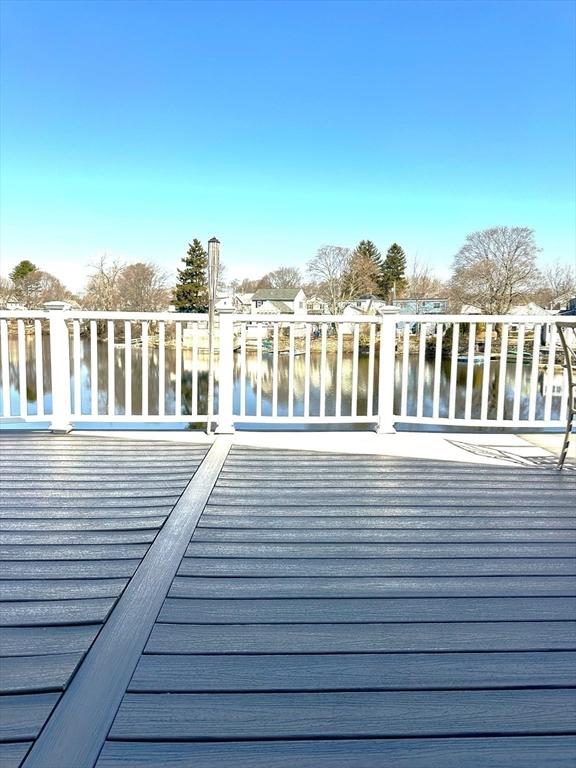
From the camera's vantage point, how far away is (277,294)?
1426 inches

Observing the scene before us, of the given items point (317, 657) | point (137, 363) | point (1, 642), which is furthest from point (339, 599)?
point (137, 363)

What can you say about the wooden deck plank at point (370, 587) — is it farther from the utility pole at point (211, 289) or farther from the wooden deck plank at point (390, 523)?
the utility pole at point (211, 289)

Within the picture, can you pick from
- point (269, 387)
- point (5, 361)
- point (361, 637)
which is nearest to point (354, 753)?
point (361, 637)

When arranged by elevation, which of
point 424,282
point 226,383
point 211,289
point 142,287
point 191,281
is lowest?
point 226,383

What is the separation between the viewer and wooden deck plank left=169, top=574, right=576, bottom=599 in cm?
160

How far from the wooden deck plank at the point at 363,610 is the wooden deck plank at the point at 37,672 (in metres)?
0.26

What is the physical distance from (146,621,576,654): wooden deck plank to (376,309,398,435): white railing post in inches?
101

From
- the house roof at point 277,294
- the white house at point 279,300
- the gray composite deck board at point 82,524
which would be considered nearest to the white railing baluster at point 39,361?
the gray composite deck board at point 82,524

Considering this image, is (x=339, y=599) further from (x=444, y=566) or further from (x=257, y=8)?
(x=257, y=8)

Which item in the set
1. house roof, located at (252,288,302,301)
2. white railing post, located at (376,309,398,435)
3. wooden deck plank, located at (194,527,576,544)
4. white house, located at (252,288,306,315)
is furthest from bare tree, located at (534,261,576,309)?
wooden deck plank, located at (194,527,576,544)

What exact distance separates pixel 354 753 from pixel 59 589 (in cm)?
100

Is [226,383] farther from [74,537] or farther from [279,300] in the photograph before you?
→ [279,300]

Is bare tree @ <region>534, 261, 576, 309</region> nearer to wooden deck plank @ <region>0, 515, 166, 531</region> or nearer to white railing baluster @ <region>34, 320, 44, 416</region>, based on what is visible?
white railing baluster @ <region>34, 320, 44, 416</region>

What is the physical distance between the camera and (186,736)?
1.03m
